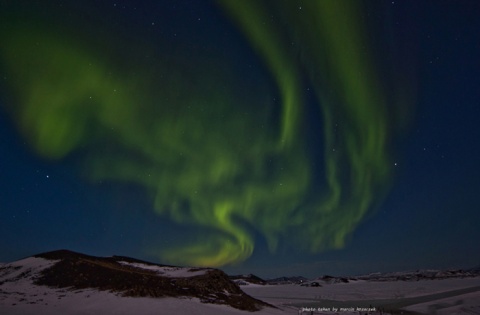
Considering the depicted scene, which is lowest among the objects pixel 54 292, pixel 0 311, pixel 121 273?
pixel 0 311

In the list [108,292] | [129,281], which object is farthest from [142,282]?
[108,292]

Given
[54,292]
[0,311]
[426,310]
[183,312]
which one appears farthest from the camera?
[426,310]

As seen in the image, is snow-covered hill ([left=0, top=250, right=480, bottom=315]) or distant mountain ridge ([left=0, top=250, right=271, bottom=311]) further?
distant mountain ridge ([left=0, top=250, right=271, bottom=311])

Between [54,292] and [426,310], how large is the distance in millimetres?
48257

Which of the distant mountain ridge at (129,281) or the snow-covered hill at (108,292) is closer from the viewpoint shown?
the snow-covered hill at (108,292)

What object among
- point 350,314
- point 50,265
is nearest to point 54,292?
point 50,265

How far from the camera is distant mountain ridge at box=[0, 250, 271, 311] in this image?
1532 inches

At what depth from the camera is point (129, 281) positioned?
40281 millimetres

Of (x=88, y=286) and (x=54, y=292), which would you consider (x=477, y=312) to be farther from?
(x=54, y=292)

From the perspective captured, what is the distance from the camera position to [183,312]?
3272 cm

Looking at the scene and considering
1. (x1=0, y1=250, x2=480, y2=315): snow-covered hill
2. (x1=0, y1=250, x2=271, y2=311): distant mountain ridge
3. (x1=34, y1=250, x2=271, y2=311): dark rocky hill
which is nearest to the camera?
(x1=0, y1=250, x2=480, y2=315): snow-covered hill

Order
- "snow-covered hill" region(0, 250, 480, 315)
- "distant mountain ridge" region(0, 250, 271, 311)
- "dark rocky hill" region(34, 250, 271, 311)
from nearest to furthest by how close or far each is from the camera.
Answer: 1. "snow-covered hill" region(0, 250, 480, 315)
2. "dark rocky hill" region(34, 250, 271, 311)
3. "distant mountain ridge" region(0, 250, 271, 311)

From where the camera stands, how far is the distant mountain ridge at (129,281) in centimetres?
3892

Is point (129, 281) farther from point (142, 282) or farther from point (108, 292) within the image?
point (108, 292)
